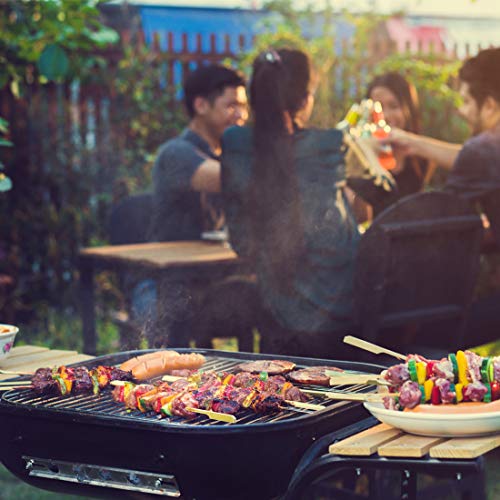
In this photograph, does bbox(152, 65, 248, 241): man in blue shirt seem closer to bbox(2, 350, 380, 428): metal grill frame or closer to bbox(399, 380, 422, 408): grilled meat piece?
bbox(2, 350, 380, 428): metal grill frame

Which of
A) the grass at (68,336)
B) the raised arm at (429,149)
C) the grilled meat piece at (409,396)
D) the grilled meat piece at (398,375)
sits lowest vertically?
the grass at (68,336)

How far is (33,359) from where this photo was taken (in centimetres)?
312

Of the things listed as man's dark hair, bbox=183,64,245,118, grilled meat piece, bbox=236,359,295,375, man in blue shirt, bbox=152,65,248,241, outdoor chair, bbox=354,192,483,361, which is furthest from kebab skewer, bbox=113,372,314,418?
man's dark hair, bbox=183,64,245,118

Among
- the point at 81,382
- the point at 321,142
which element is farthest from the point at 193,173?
the point at 81,382

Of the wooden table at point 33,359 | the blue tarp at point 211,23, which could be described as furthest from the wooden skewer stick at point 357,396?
the blue tarp at point 211,23

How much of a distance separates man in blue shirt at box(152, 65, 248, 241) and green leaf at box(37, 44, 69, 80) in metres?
0.71

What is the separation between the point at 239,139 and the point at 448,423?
8.01ft

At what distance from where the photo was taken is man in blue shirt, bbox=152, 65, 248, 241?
520cm

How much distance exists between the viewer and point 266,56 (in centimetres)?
425

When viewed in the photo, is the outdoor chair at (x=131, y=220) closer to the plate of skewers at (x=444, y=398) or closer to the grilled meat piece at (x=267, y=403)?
the grilled meat piece at (x=267, y=403)

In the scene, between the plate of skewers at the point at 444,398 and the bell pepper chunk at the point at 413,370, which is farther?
the bell pepper chunk at the point at 413,370

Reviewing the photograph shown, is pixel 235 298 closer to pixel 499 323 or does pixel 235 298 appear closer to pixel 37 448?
pixel 499 323

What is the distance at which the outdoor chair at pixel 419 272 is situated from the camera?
3811mm

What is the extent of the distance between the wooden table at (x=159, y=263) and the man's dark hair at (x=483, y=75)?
1.56 meters
